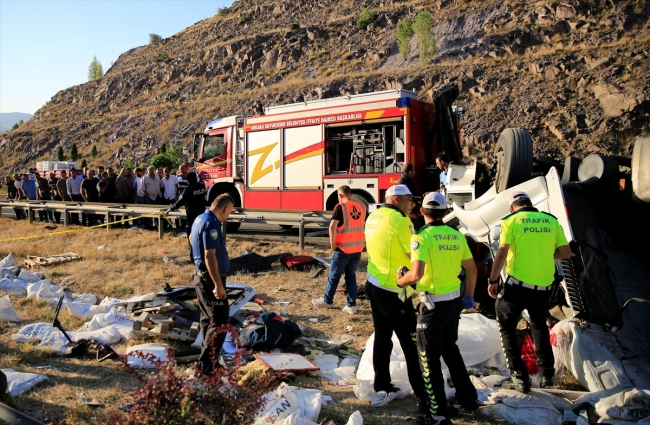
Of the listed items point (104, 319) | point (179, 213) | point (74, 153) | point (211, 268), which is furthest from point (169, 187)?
point (74, 153)

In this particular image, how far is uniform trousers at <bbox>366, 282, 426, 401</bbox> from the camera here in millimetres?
4129

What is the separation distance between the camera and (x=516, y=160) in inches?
271

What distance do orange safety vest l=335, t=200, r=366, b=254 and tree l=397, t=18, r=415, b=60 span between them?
37912 millimetres

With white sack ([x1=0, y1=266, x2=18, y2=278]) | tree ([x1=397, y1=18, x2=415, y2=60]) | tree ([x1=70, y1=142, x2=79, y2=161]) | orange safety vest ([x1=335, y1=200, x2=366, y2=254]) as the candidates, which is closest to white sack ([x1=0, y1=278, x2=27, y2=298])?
white sack ([x1=0, y1=266, x2=18, y2=278])

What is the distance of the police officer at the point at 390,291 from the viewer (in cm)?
418

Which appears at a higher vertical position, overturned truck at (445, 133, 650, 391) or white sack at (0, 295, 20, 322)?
overturned truck at (445, 133, 650, 391)

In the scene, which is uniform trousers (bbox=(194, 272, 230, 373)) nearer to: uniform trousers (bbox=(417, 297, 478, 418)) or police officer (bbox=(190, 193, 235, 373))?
police officer (bbox=(190, 193, 235, 373))

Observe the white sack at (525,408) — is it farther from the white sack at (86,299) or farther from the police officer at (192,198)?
the police officer at (192,198)

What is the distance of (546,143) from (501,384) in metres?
25.2

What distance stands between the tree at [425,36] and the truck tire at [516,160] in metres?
34.7

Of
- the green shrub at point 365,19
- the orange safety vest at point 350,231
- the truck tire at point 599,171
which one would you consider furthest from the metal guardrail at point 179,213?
the green shrub at point 365,19

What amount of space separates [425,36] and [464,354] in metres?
39.3

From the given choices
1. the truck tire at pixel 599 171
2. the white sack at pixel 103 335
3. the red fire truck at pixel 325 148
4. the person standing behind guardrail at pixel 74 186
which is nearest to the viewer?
the white sack at pixel 103 335

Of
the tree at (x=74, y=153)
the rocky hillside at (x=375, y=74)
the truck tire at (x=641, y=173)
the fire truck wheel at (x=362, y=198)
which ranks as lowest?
the fire truck wheel at (x=362, y=198)
